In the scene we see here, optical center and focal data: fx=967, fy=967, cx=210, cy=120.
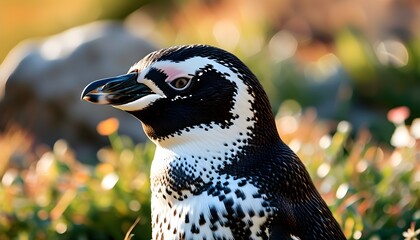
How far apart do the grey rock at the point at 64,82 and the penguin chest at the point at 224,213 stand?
4.30 m

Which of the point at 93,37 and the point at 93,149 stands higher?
the point at 93,37

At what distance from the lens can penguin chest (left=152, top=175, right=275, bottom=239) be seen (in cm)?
296

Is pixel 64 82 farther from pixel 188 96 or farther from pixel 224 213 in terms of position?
pixel 224 213

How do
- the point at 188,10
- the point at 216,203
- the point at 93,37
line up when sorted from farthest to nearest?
the point at 188,10 → the point at 93,37 → the point at 216,203

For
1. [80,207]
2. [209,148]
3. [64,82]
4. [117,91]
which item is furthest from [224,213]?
[64,82]

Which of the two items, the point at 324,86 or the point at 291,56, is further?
the point at 291,56

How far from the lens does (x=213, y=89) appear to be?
3.05 metres

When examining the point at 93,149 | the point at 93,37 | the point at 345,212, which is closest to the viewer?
the point at 345,212

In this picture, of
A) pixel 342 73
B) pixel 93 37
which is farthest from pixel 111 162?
pixel 342 73

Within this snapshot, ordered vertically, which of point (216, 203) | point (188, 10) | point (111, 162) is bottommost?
point (188, 10)

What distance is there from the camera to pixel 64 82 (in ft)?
24.9

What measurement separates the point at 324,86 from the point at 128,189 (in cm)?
376

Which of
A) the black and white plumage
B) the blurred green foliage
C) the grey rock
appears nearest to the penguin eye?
the black and white plumage

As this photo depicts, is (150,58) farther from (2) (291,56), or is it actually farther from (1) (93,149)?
(2) (291,56)
